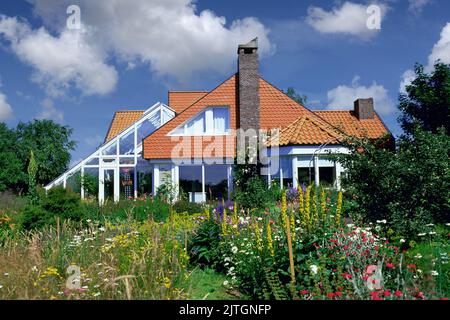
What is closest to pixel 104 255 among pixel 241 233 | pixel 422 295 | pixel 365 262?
pixel 241 233

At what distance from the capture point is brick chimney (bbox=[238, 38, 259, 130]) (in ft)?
74.0

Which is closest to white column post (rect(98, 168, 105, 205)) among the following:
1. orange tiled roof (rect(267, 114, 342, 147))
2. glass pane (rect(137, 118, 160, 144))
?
glass pane (rect(137, 118, 160, 144))

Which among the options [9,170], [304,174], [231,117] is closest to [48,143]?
[9,170]

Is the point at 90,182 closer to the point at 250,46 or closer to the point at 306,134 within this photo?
the point at 250,46

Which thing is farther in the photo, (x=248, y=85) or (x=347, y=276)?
(x=248, y=85)

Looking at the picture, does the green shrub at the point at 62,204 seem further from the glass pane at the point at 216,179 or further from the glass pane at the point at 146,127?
the glass pane at the point at 146,127

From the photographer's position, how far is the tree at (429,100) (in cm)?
2233

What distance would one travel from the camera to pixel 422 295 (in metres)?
4.30

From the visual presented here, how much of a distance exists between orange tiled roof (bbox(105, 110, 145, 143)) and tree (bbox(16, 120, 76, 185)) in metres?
18.4

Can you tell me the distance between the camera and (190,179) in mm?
22266

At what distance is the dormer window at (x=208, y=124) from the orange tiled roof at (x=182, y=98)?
6659 millimetres

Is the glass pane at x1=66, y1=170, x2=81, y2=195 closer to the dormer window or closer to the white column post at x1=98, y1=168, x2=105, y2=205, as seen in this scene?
the white column post at x1=98, y1=168, x2=105, y2=205

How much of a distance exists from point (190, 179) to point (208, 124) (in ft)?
9.46
